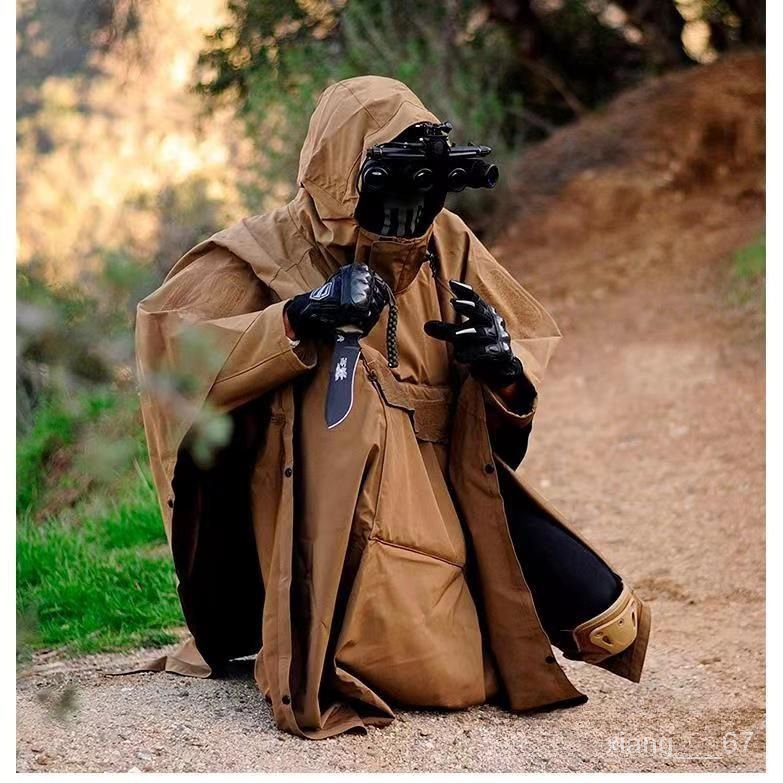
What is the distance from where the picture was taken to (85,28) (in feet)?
28.2

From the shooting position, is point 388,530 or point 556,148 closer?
point 388,530

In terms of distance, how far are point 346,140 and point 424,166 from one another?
0.22 metres

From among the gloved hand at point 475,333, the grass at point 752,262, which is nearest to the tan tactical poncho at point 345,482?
the gloved hand at point 475,333

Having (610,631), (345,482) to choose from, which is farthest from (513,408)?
(610,631)

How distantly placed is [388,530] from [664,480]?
153 inches

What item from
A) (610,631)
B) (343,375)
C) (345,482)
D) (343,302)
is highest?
(343,302)

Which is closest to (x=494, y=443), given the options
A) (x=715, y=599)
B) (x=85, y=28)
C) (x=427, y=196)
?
(x=427, y=196)

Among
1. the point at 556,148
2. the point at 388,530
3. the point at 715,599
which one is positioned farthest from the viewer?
the point at 556,148

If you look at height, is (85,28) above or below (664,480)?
above

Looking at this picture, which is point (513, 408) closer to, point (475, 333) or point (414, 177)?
point (475, 333)

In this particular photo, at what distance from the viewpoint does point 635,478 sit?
687 cm

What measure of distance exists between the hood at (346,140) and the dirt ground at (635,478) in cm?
→ 124

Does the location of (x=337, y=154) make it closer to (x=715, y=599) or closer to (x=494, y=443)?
(x=494, y=443)
